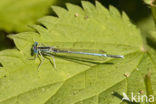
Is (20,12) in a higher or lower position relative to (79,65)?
higher

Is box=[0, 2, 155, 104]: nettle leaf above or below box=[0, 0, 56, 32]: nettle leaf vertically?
below

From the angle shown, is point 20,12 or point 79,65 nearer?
point 79,65

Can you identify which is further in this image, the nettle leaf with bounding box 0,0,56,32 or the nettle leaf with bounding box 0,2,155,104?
the nettle leaf with bounding box 0,0,56,32

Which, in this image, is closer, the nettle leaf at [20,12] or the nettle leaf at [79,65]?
the nettle leaf at [79,65]

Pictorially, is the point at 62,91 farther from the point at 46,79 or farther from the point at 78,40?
the point at 78,40

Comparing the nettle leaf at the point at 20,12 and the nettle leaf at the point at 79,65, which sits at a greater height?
the nettle leaf at the point at 20,12

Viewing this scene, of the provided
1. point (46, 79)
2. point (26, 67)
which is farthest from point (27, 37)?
point (46, 79)
